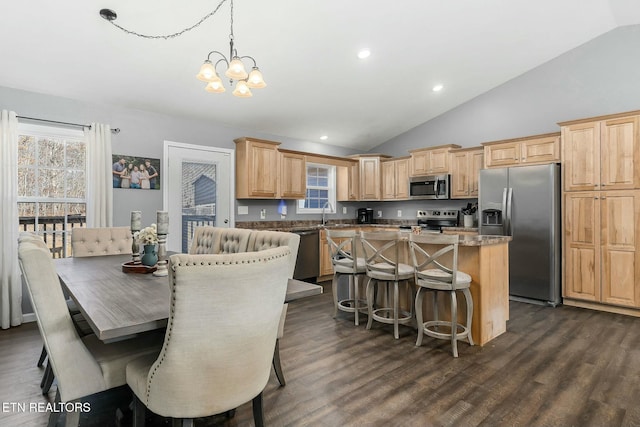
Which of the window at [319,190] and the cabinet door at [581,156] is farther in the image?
the window at [319,190]

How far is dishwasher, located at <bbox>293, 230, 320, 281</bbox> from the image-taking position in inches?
208

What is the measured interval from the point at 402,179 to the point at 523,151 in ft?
6.88

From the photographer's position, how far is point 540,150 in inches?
178

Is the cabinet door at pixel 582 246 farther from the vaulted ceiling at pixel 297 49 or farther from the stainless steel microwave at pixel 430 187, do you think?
the vaulted ceiling at pixel 297 49

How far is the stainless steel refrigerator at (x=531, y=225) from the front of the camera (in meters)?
4.25

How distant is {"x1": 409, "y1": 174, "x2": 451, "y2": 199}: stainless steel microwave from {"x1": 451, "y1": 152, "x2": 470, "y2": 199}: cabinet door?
0.33ft

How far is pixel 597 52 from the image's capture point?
4.56m

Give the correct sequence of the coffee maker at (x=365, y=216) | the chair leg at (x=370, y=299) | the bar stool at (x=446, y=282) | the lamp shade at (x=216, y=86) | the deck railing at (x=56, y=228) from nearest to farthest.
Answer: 1. the lamp shade at (x=216, y=86)
2. the bar stool at (x=446, y=282)
3. the chair leg at (x=370, y=299)
4. the deck railing at (x=56, y=228)
5. the coffee maker at (x=365, y=216)

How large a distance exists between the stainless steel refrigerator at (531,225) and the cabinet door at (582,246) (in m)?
0.10

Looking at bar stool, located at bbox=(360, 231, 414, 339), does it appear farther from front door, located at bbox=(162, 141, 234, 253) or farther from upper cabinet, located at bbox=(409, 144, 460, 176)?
upper cabinet, located at bbox=(409, 144, 460, 176)

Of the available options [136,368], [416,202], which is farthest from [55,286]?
[416,202]

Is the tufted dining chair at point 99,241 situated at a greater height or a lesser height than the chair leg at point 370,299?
greater

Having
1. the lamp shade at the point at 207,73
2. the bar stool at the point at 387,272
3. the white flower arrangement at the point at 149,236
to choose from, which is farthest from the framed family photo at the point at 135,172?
the bar stool at the point at 387,272

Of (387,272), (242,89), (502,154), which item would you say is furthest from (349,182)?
(242,89)
